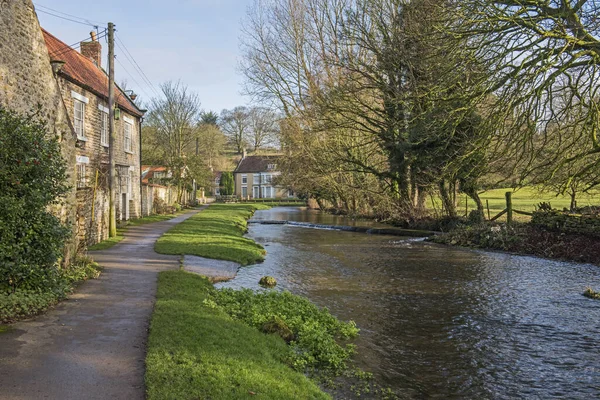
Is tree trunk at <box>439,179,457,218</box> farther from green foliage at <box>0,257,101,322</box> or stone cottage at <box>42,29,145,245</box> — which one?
green foliage at <box>0,257,101,322</box>

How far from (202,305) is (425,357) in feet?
13.0

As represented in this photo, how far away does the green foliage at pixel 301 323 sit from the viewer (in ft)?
21.1

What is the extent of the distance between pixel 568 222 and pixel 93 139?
Answer: 19693mm

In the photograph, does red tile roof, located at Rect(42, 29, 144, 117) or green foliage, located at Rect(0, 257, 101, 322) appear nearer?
green foliage, located at Rect(0, 257, 101, 322)

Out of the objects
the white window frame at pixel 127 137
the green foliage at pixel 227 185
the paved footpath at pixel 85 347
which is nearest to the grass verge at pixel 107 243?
the paved footpath at pixel 85 347

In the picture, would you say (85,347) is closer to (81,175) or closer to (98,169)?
(81,175)

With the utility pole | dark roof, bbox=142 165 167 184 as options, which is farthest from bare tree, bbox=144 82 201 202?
the utility pole

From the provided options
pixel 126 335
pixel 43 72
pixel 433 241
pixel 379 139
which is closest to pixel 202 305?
pixel 126 335

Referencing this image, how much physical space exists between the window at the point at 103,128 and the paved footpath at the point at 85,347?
42.9 feet

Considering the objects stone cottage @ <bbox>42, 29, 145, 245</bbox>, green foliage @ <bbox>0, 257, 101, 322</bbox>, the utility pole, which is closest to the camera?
green foliage @ <bbox>0, 257, 101, 322</bbox>

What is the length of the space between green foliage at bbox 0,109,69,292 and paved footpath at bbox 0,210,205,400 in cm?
82

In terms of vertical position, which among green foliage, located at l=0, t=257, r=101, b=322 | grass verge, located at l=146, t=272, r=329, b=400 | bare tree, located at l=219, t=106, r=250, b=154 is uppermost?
bare tree, located at l=219, t=106, r=250, b=154

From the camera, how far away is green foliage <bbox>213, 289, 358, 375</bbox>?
6.44 metres

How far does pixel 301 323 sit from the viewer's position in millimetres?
7668
